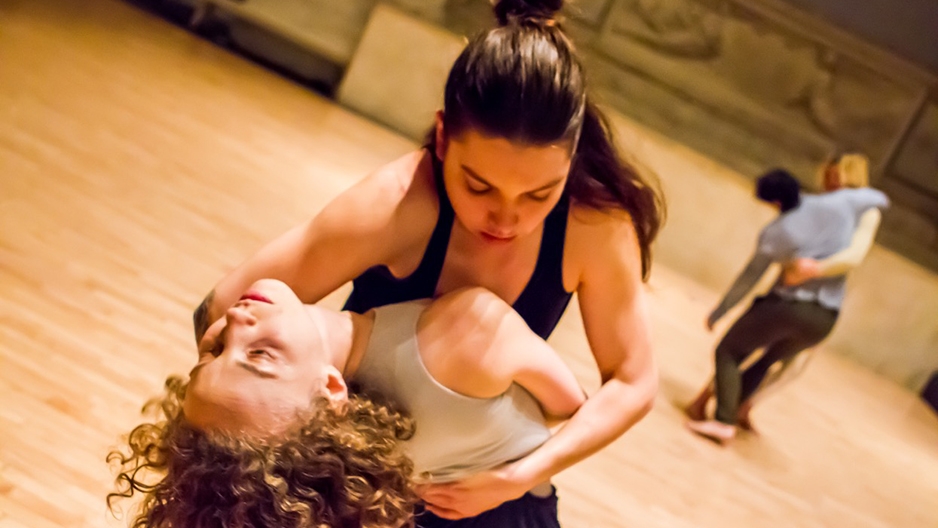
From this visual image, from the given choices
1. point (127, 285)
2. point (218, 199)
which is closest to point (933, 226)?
point (218, 199)

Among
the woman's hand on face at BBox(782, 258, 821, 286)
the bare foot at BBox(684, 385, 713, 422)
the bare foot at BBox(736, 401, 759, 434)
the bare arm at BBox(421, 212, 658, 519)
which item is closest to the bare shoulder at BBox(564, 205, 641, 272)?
the bare arm at BBox(421, 212, 658, 519)

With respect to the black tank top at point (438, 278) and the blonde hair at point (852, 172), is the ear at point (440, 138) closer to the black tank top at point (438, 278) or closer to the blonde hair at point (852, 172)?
the black tank top at point (438, 278)

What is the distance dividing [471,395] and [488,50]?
1.37ft

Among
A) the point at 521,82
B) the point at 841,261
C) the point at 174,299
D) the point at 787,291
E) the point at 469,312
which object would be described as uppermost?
the point at 521,82

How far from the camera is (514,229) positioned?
1.00 m

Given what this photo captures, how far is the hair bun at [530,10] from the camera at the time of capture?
104cm

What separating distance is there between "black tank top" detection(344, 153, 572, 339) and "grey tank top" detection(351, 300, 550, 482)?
3.0 inches

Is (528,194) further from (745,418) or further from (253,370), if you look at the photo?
(745,418)

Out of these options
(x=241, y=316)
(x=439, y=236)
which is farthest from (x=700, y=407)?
(x=241, y=316)

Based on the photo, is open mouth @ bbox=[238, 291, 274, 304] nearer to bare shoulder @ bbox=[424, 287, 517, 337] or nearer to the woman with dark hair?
the woman with dark hair

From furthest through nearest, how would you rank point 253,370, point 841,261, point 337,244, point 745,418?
point 745,418 → point 841,261 → point 337,244 → point 253,370

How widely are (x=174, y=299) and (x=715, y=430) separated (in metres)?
2.15

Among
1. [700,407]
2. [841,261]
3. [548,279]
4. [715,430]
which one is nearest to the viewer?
[548,279]

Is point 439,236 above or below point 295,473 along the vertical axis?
above
